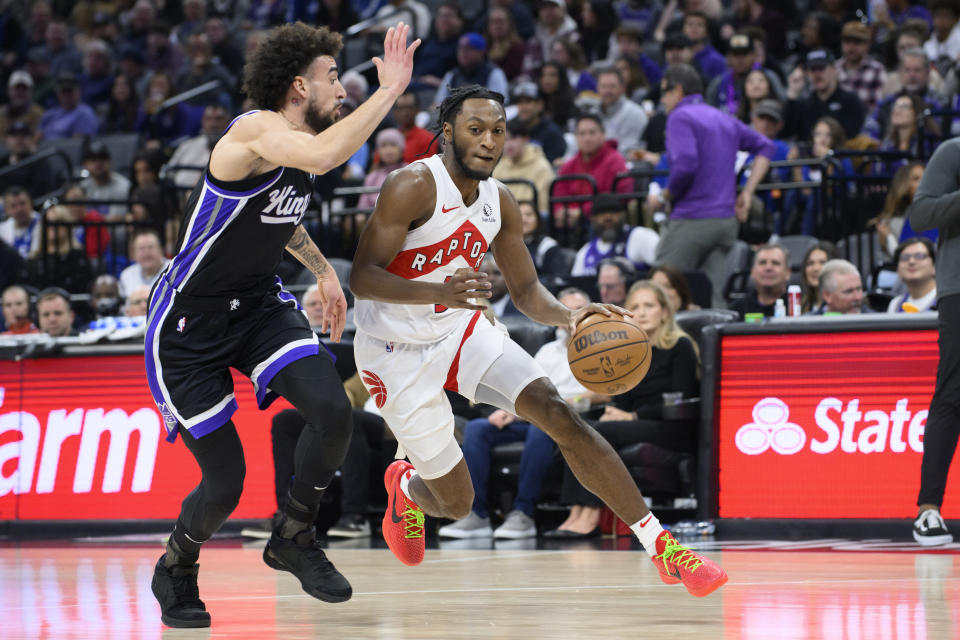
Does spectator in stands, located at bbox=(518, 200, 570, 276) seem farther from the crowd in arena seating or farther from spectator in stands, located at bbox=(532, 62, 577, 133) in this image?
spectator in stands, located at bbox=(532, 62, 577, 133)

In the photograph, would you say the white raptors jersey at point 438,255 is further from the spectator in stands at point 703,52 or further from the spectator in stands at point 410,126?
the spectator in stands at point 703,52

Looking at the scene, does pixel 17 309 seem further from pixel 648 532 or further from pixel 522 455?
pixel 648 532

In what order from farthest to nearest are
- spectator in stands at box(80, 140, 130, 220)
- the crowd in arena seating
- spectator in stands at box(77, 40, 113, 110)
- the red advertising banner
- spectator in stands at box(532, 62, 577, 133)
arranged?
spectator in stands at box(77, 40, 113, 110), spectator in stands at box(80, 140, 130, 220), spectator in stands at box(532, 62, 577, 133), the crowd in arena seating, the red advertising banner

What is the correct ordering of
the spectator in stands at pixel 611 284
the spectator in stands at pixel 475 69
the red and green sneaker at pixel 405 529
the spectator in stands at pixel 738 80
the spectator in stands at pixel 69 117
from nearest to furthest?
the red and green sneaker at pixel 405 529
the spectator in stands at pixel 611 284
the spectator in stands at pixel 738 80
the spectator in stands at pixel 475 69
the spectator in stands at pixel 69 117

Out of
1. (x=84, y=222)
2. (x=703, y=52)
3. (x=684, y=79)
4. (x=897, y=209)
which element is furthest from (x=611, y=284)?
(x=84, y=222)

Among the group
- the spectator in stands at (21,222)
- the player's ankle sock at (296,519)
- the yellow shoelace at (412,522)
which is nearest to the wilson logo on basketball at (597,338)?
the player's ankle sock at (296,519)

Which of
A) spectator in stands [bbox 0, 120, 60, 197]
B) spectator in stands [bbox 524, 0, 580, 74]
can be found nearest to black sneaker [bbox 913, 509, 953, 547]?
spectator in stands [bbox 524, 0, 580, 74]

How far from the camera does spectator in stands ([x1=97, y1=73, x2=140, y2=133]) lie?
689 inches

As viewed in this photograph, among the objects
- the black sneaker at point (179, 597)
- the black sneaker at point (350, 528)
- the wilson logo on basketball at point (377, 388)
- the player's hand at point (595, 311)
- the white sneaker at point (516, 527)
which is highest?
the player's hand at point (595, 311)

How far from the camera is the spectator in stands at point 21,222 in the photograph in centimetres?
1375

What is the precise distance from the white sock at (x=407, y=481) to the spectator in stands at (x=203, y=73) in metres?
11.4

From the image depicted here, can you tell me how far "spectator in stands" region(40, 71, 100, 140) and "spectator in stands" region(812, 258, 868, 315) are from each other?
1141 centimetres

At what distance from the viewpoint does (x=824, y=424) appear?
791 centimetres

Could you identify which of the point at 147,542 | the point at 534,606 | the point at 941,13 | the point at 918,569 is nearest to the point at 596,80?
the point at 941,13
